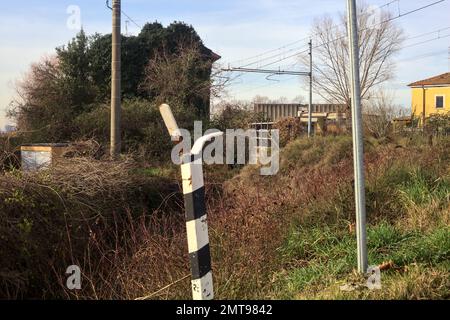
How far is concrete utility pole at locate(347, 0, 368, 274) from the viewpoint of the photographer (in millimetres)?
4105

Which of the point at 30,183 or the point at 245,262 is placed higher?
the point at 30,183

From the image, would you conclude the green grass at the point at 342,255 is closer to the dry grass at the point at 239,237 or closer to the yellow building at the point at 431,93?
the dry grass at the point at 239,237

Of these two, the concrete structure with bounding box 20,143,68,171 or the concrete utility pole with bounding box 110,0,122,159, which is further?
the concrete utility pole with bounding box 110,0,122,159

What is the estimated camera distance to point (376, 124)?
19.8 metres

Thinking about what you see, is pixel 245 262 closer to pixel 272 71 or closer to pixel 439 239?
pixel 439 239

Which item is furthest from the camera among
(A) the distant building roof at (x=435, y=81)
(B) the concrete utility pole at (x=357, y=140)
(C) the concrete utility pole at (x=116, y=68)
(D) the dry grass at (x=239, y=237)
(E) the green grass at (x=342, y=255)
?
(A) the distant building roof at (x=435, y=81)

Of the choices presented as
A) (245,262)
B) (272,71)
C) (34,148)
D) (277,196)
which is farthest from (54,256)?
(272,71)

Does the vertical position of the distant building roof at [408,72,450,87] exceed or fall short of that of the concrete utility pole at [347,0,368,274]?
it exceeds it

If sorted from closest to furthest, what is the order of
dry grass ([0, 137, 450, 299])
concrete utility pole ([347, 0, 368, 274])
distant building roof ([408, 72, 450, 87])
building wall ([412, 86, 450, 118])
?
concrete utility pole ([347, 0, 368, 274])
dry grass ([0, 137, 450, 299])
building wall ([412, 86, 450, 118])
distant building roof ([408, 72, 450, 87])

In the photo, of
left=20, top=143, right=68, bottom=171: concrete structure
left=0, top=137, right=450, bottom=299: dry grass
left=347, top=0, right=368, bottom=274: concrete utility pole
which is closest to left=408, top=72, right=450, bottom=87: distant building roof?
left=20, top=143, right=68, bottom=171: concrete structure

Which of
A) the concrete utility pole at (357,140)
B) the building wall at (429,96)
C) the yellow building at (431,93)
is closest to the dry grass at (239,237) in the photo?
the concrete utility pole at (357,140)

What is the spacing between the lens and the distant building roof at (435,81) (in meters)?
54.9

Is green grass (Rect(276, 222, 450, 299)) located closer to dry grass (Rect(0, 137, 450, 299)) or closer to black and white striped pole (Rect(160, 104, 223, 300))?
dry grass (Rect(0, 137, 450, 299))
